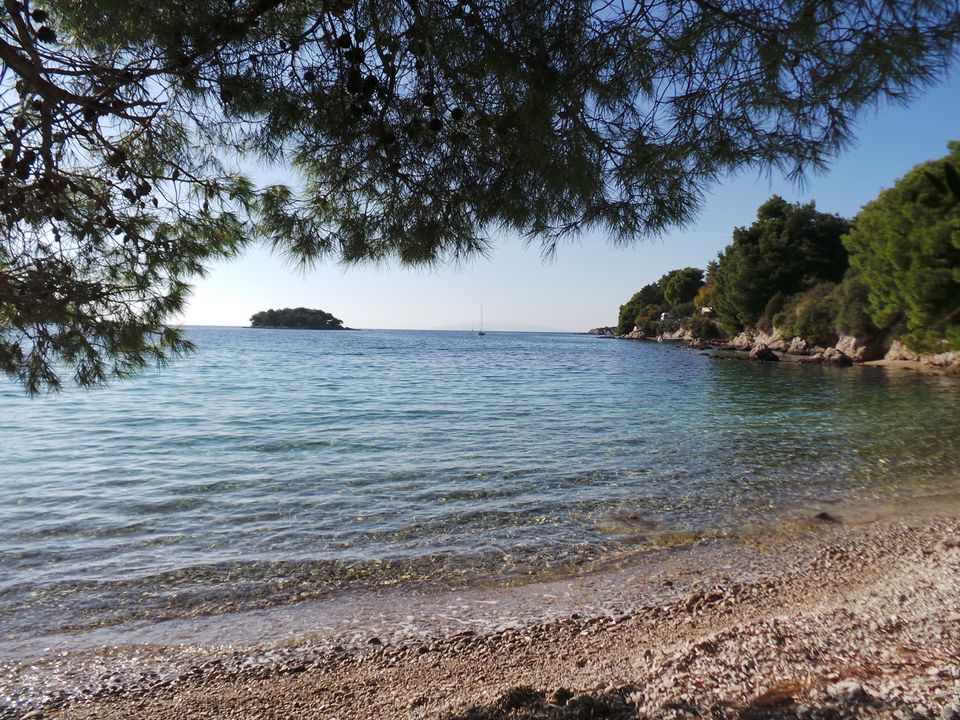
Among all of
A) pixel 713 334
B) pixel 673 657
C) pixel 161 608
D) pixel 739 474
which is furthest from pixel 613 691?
pixel 713 334

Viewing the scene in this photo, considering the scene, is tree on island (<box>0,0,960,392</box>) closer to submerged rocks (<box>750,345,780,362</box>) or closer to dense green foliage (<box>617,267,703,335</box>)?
submerged rocks (<box>750,345,780,362</box>)

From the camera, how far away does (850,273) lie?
39062 millimetres

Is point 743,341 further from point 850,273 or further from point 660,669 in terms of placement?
point 660,669

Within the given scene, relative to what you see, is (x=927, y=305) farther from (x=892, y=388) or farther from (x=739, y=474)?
(x=739, y=474)

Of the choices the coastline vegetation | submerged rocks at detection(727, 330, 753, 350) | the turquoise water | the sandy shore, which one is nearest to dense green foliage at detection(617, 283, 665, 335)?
the coastline vegetation

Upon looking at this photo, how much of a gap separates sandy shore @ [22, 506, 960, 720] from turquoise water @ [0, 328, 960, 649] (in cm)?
124

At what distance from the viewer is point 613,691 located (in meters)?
2.87

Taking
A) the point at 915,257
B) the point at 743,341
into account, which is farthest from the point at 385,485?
the point at 743,341

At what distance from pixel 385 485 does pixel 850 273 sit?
1564 inches

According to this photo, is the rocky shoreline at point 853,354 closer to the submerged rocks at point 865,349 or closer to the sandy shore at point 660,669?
the submerged rocks at point 865,349

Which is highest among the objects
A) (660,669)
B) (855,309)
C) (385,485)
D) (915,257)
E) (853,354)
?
(915,257)

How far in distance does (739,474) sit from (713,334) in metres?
61.7

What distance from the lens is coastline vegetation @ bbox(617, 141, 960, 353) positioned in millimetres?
21062

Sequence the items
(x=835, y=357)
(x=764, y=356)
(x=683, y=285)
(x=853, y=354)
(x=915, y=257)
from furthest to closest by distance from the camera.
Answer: (x=683, y=285)
(x=764, y=356)
(x=853, y=354)
(x=835, y=357)
(x=915, y=257)
